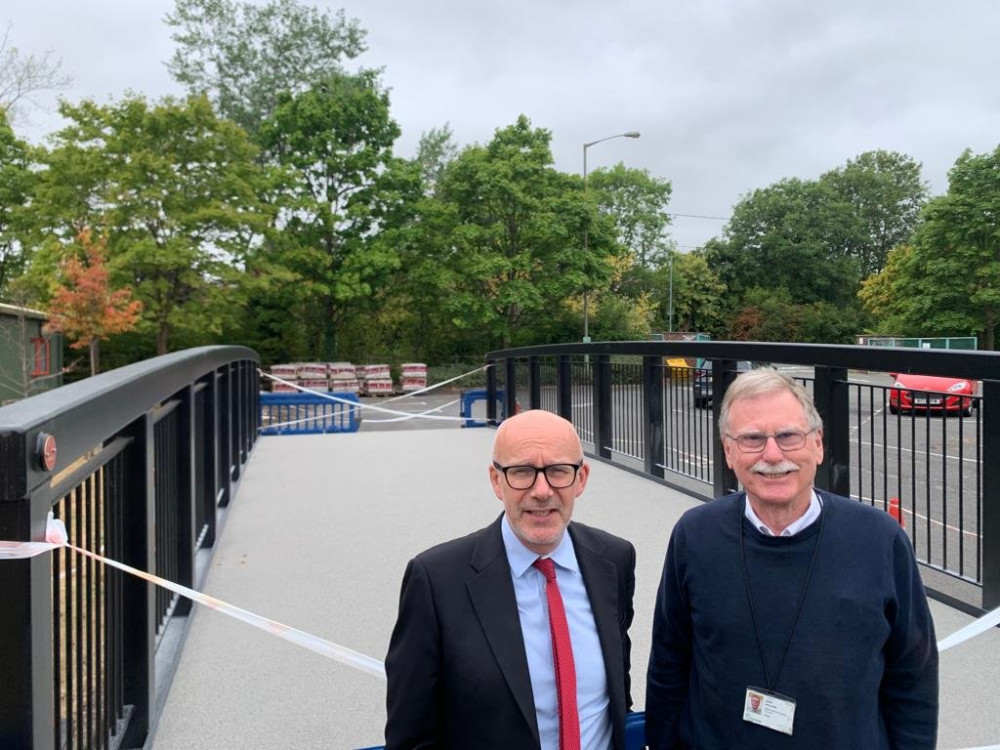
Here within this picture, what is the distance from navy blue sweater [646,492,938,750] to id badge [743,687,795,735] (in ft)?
0.05

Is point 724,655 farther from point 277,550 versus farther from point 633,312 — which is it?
point 633,312

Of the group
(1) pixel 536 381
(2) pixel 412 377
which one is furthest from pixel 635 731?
(2) pixel 412 377

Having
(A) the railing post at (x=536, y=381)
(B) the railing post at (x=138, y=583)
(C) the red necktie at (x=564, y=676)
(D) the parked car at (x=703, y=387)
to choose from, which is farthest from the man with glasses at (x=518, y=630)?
(A) the railing post at (x=536, y=381)

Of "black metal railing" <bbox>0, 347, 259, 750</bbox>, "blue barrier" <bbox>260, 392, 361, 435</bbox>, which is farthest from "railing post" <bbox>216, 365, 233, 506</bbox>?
"blue barrier" <bbox>260, 392, 361, 435</bbox>

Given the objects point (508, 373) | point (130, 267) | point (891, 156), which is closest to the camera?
point (508, 373)

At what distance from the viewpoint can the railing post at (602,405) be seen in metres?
8.88

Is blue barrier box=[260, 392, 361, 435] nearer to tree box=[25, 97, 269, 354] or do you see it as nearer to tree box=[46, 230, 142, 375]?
tree box=[46, 230, 142, 375]

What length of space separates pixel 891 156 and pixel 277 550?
256 ft

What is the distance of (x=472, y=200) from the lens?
34.6m

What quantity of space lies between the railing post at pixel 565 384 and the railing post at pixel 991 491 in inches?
235

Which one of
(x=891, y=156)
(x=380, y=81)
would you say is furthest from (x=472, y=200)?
(x=891, y=156)

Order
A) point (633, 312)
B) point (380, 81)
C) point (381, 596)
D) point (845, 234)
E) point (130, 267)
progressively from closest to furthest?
point (381, 596)
point (130, 267)
point (380, 81)
point (633, 312)
point (845, 234)

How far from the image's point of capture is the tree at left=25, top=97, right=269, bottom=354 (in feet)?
89.1

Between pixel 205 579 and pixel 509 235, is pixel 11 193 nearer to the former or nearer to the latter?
pixel 509 235
